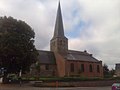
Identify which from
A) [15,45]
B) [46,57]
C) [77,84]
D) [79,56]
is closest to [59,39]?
[46,57]

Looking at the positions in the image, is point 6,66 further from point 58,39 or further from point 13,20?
point 58,39

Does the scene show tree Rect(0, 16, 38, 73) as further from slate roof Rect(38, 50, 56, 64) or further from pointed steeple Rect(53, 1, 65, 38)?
pointed steeple Rect(53, 1, 65, 38)

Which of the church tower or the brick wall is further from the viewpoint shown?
the church tower

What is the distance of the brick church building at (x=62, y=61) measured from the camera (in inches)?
2763

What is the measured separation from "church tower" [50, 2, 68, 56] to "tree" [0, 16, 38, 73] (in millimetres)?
32315

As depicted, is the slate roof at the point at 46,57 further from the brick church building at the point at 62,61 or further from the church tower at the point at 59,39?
the church tower at the point at 59,39

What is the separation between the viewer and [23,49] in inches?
1572

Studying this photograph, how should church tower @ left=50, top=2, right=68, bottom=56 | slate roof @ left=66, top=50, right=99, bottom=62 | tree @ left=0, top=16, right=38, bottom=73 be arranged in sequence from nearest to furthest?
tree @ left=0, top=16, right=38, bottom=73
slate roof @ left=66, top=50, right=99, bottom=62
church tower @ left=50, top=2, right=68, bottom=56

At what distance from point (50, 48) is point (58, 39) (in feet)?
27.2

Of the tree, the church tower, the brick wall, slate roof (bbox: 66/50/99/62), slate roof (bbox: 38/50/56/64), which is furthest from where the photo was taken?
the church tower

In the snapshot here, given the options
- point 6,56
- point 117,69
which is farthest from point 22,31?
point 117,69

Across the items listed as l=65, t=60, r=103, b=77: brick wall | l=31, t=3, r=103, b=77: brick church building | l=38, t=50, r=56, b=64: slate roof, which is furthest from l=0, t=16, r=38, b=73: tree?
l=65, t=60, r=103, b=77: brick wall

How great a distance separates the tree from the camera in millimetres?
38594

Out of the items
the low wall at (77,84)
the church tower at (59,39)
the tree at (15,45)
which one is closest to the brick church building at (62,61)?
the church tower at (59,39)
